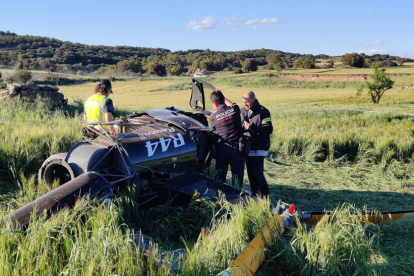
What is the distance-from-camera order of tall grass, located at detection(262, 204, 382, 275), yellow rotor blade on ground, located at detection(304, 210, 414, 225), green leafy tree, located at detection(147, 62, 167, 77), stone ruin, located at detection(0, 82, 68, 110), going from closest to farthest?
1. tall grass, located at detection(262, 204, 382, 275)
2. yellow rotor blade on ground, located at detection(304, 210, 414, 225)
3. stone ruin, located at detection(0, 82, 68, 110)
4. green leafy tree, located at detection(147, 62, 167, 77)

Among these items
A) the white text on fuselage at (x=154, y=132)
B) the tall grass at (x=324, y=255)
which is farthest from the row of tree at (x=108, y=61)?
the tall grass at (x=324, y=255)

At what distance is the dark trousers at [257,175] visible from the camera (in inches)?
232

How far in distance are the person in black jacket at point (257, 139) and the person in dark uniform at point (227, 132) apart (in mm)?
217

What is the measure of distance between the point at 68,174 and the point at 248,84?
180ft

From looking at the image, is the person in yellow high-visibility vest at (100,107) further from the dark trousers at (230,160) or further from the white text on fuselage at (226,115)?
the dark trousers at (230,160)

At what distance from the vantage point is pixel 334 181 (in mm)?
7562

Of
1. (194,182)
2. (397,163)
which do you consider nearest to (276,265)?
(194,182)

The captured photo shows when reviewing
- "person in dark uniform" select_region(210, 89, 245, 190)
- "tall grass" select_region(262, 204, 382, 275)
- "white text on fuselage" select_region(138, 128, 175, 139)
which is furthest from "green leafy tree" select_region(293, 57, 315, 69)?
"tall grass" select_region(262, 204, 382, 275)

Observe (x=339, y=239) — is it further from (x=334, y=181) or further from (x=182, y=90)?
(x=182, y=90)

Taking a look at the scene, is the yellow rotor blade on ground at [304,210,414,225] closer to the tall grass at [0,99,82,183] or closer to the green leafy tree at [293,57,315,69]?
the tall grass at [0,99,82,183]

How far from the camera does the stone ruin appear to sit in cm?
1368

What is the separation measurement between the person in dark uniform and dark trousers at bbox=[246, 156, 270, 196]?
268 millimetres

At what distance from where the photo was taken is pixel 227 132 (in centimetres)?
563

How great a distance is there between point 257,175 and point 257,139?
0.58 m
